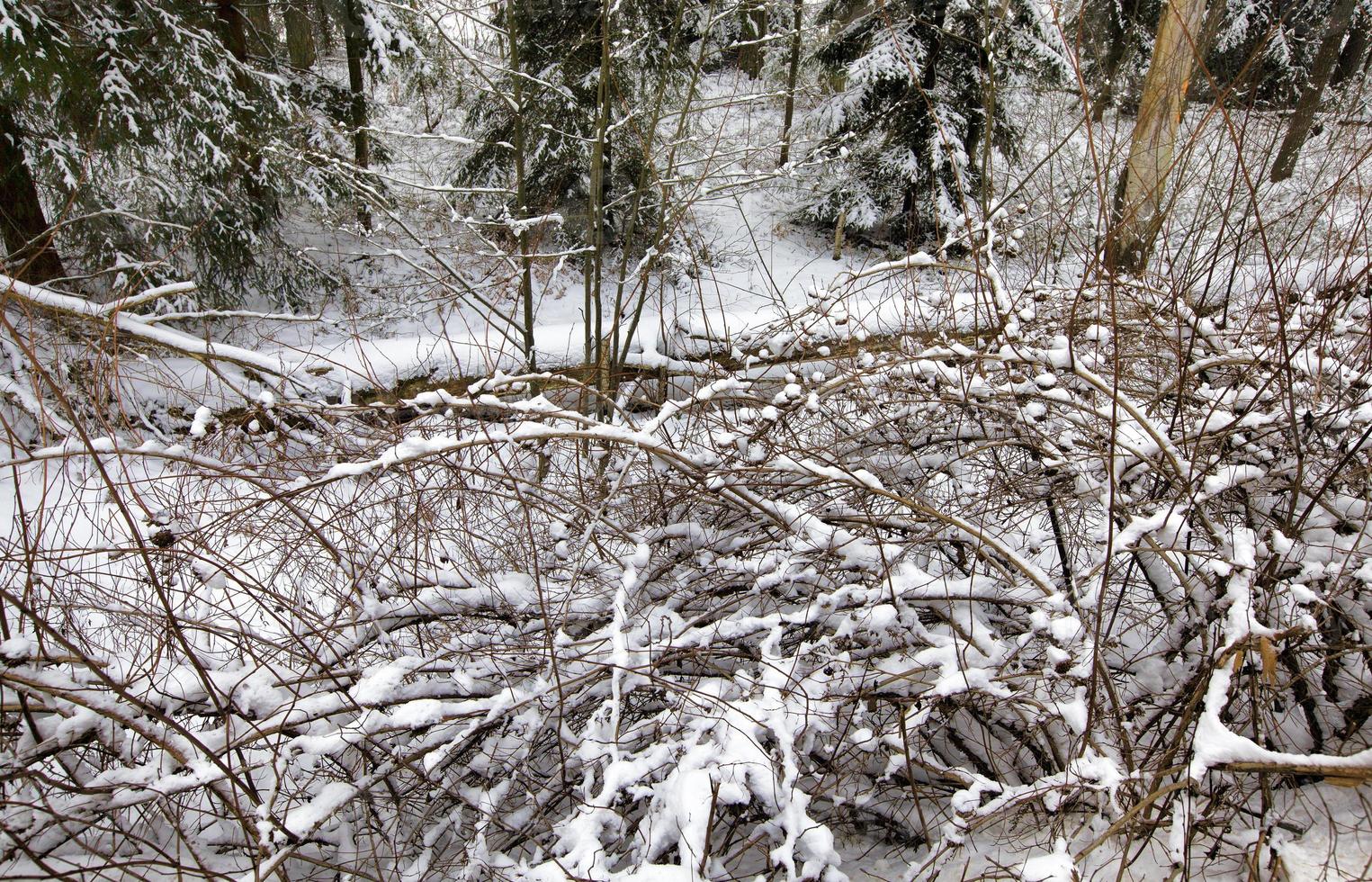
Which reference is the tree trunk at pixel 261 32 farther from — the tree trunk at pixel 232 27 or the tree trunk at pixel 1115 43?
the tree trunk at pixel 1115 43

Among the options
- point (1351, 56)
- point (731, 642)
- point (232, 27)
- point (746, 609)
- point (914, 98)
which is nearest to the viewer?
point (731, 642)

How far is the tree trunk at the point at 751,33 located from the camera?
4.83m

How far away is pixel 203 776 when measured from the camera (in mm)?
1778

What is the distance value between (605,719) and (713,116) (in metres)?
13.8

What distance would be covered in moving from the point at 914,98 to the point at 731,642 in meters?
9.10

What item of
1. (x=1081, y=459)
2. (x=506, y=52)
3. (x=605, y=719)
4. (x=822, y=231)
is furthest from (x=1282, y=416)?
(x=822, y=231)

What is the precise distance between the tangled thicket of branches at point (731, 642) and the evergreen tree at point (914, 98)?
7.18 meters

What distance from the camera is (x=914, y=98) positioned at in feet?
30.3

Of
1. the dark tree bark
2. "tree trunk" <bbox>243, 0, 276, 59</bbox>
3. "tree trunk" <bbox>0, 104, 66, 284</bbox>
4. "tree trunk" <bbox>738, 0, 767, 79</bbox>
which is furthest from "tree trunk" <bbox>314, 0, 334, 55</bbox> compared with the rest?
the dark tree bark

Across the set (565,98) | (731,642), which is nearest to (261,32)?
(565,98)

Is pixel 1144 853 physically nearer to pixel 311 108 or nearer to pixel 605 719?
pixel 605 719

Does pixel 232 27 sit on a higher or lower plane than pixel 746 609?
higher

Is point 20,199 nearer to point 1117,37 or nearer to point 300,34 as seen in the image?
point 300,34

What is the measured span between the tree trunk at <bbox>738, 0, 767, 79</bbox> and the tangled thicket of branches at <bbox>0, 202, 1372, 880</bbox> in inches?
112
